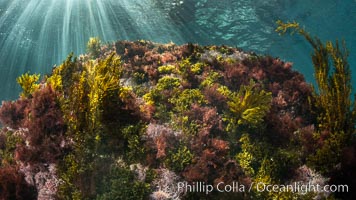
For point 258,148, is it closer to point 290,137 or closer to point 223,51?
point 290,137

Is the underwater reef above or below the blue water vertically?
below

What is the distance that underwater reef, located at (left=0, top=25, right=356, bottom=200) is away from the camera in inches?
228

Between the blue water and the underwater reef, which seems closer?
the underwater reef

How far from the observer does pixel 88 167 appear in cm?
577

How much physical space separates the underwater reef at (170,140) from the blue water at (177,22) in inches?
774

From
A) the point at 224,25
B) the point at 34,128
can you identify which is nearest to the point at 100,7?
the point at 224,25

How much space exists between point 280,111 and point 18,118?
886 cm

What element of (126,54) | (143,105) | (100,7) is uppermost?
(100,7)

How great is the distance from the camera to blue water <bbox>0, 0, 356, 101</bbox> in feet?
84.4

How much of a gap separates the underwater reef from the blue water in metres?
19.6

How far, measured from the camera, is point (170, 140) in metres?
6.85

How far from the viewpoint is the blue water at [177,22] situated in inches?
1013

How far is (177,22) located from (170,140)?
85.3ft

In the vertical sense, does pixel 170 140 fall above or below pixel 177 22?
below
